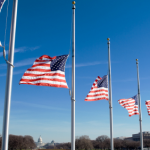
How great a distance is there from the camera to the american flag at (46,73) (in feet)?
65.7

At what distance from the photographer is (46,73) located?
20.7m

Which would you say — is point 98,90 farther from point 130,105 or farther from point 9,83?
point 9,83

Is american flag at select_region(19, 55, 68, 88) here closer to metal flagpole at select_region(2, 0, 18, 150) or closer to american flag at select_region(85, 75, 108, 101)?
metal flagpole at select_region(2, 0, 18, 150)

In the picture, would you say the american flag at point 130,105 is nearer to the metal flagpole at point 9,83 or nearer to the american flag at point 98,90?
the american flag at point 98,90

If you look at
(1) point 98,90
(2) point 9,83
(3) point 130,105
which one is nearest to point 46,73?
(2) point 9,83

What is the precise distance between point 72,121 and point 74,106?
1.41 m

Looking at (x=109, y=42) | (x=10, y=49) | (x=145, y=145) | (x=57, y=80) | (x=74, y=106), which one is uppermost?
(x=109, y=42)

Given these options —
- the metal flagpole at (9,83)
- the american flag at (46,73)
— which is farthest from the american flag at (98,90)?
the metal flagpole at (9,83)

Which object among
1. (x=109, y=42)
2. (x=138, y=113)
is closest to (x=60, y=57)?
(x=109, y=42)

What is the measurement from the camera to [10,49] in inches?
685

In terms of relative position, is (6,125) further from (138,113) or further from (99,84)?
(138,113)

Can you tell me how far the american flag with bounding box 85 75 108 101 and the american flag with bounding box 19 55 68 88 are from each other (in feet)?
25.3

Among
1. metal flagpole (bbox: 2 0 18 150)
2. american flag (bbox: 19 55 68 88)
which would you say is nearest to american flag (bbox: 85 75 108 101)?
american flag (bbox: 19 55 68 88)

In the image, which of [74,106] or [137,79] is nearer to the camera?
[74,106]
